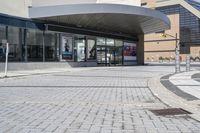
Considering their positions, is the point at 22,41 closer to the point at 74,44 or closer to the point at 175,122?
the point at 74,44

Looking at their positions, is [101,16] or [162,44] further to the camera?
[162,44]

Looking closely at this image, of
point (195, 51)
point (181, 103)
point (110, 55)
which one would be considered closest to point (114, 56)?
point (110, 55)

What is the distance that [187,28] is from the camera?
116 m

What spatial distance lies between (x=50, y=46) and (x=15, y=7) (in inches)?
241

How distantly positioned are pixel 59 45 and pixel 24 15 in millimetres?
5873

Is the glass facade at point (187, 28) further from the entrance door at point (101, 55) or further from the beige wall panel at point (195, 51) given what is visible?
the entrance door at point (101, 55)

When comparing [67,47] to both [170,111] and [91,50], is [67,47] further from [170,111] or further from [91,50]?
[170,111]

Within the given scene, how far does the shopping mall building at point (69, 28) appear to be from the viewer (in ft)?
107

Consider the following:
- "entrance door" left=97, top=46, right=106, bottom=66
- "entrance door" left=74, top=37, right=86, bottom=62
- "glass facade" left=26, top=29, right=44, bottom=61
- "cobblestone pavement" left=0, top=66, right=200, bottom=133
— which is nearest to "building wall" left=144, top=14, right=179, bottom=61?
"entrance door" left=97, top=46, right=106, bottom=66

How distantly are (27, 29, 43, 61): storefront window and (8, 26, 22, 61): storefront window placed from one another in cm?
134

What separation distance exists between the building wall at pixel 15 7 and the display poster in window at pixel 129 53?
69.1 feet

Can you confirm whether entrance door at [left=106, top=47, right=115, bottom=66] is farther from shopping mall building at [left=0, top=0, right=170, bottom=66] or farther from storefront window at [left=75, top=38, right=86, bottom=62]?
storefront window at [left=75, top=38, right=86, bottom=62]

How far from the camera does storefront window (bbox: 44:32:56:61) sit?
120ft

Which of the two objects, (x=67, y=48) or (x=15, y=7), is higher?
(x=15, y=7)
